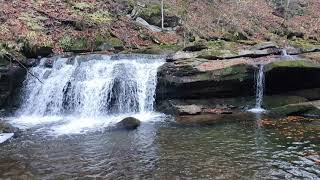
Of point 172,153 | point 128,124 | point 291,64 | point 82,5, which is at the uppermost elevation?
point 82,5

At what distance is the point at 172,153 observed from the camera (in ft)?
34.3

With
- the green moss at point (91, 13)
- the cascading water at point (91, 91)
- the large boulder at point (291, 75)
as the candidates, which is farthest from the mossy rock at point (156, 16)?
the large boulder at point (291, 75)

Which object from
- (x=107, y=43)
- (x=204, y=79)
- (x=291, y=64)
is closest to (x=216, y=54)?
(x=204, y=79)

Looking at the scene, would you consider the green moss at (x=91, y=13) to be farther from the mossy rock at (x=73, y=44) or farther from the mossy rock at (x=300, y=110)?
the mossy rock at (x=300, y=110)

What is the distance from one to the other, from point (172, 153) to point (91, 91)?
7350 millimetres

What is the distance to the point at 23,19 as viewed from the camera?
20703mm

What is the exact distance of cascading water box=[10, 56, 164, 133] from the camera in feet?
54.7

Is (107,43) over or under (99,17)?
under

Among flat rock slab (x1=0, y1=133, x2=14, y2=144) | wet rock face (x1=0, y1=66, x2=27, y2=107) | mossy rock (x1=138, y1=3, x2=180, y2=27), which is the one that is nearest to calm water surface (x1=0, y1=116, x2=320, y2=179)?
flat rock slab (x1=0, y1=133, x2=14, y2=144)

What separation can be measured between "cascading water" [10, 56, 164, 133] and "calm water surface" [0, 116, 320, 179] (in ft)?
9.98

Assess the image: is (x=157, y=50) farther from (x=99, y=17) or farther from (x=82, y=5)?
(x=82, y=5)

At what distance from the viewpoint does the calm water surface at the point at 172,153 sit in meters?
8.84

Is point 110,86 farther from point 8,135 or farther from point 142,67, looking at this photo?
point 8,135

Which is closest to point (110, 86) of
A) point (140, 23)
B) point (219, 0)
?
point (140, 23)
